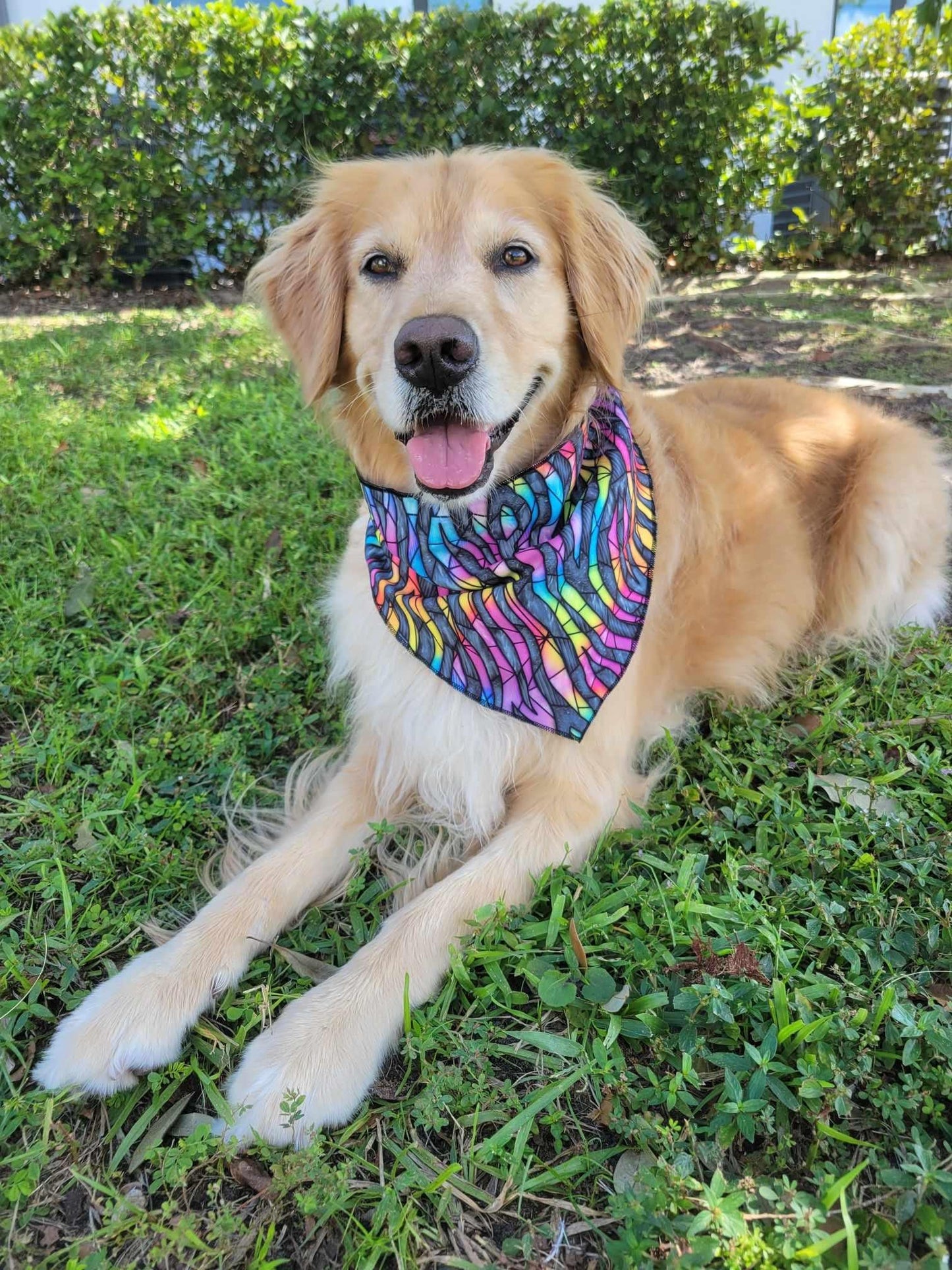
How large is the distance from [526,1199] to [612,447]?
6.40 ft

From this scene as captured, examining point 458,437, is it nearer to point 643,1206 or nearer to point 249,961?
point 249,961

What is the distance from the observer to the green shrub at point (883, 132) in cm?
768

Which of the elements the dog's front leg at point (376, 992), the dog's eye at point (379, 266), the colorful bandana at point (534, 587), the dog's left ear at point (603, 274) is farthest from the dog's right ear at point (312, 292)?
the dog's front leg at point (376, 992)

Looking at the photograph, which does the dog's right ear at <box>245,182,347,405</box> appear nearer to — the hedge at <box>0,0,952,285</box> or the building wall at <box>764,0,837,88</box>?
the hedge at <box>0,0,952,285</box>

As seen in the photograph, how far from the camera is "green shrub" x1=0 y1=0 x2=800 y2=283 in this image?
24.5 feet

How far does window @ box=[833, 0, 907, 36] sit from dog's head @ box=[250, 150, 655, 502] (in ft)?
30.9

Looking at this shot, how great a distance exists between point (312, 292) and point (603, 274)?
3.04 feet

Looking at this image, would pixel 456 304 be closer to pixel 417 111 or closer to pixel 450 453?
pixel 450 453

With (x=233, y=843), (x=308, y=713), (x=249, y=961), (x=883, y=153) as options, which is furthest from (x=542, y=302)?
(x=883, y=153)

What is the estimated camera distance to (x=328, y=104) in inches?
304

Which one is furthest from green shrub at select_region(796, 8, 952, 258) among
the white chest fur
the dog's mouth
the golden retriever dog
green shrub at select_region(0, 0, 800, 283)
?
the white chest fur

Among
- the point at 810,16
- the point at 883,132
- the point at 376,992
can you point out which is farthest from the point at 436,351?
the point at 810,16

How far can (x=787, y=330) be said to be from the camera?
644cm

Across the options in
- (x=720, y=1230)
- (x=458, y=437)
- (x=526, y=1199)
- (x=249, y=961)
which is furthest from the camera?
(x=458, y=437)
